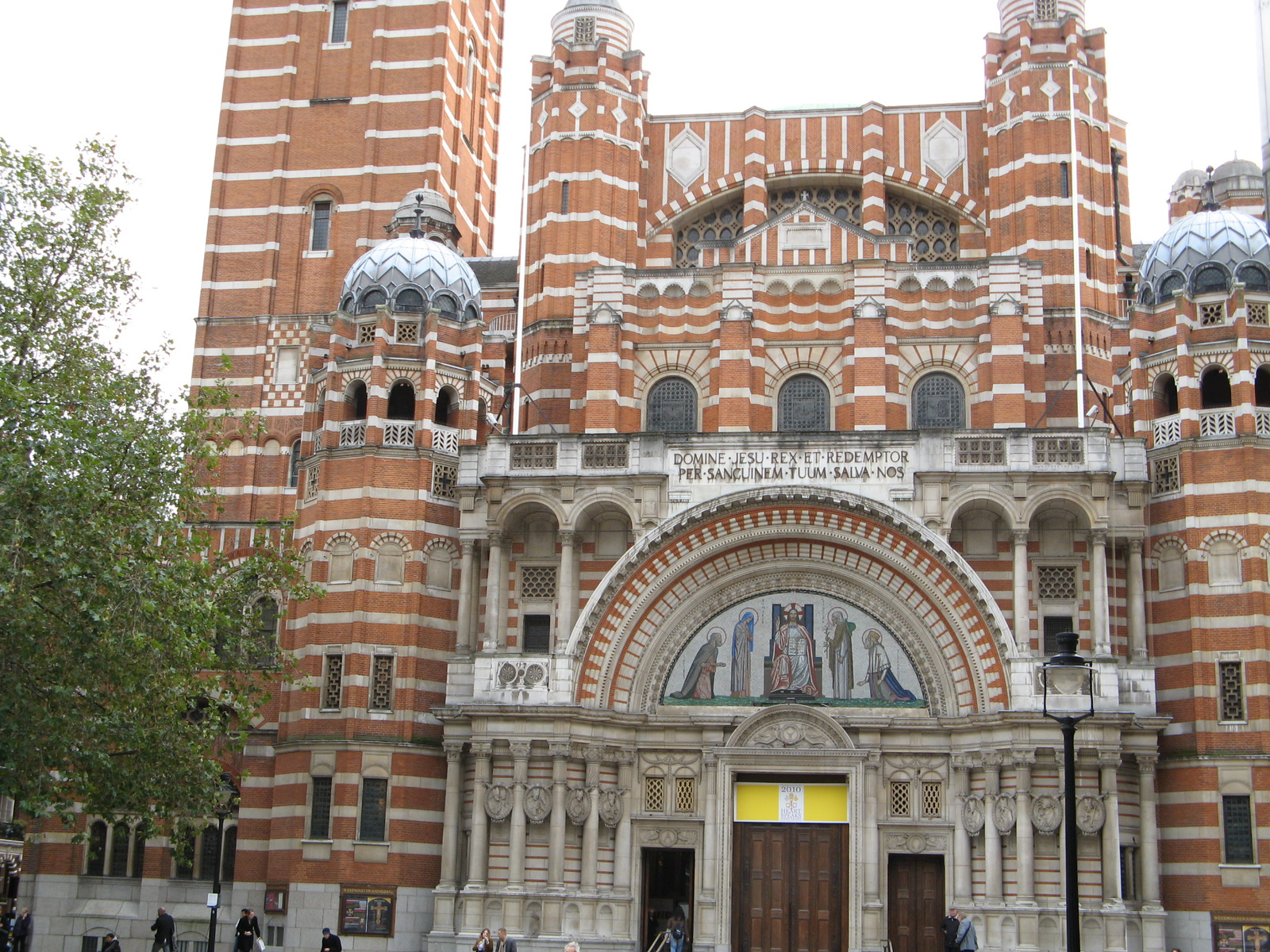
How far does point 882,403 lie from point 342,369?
13.5m

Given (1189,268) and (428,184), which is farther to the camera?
(428,184)

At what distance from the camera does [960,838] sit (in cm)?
3488

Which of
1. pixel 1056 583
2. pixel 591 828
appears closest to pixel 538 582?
pixel 591 828

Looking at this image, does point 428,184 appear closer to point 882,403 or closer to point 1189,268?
point 882,403

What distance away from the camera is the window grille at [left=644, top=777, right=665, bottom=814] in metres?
36.8

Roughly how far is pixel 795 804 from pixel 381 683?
1008 cm

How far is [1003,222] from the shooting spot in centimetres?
4191

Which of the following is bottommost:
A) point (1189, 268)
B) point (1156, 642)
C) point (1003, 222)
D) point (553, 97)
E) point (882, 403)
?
point (1156, 642)

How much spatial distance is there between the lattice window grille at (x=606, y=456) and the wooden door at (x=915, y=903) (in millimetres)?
10980

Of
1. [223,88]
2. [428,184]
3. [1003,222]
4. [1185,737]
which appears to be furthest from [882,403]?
[223,88]

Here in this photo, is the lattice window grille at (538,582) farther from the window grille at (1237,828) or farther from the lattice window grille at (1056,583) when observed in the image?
the window grille at (1237,828)

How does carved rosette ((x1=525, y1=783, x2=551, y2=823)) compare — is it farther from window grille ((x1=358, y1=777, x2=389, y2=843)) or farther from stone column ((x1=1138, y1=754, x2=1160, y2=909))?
stone column ((x1=1138, y1=754, x2=1160, y2=909))

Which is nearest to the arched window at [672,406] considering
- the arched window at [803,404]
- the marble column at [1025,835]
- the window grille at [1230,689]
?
the arched window at [803,404]

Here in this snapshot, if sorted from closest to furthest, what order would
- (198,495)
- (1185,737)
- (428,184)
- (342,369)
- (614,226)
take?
(198,495)
(1185,737)
(342,369)
(614,226)
(428,184)
